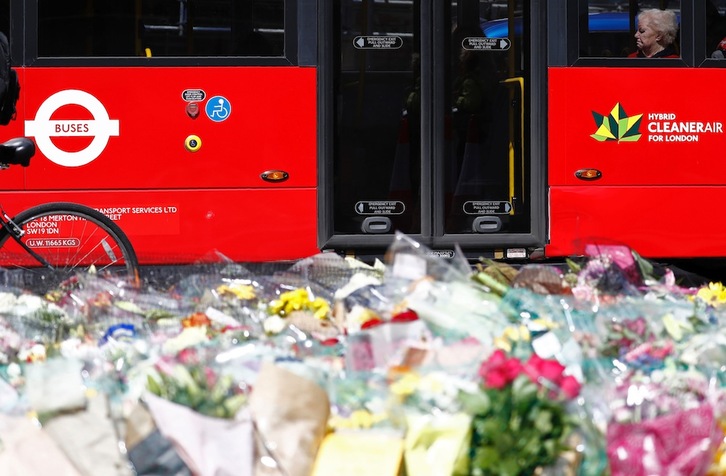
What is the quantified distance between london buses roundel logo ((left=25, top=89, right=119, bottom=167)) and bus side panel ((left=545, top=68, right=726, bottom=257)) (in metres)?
3.00

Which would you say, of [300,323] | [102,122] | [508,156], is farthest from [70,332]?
[508,156]

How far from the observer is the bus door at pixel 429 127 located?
8156 millimetres

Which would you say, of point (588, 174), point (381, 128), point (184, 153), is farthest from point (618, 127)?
point (184, 153)

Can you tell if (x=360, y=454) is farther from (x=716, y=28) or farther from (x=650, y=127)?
(x=716, y=28)

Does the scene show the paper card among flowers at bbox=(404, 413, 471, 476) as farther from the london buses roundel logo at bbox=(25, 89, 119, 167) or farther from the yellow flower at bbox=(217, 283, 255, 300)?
the london buses roundel logo at bbox=(25, 89, 119, 167)

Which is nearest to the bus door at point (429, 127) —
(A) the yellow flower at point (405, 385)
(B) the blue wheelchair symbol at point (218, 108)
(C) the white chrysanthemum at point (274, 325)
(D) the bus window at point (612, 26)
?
(D) the bus window at point (612, 26)

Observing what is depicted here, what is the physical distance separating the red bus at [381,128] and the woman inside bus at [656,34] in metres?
0.06

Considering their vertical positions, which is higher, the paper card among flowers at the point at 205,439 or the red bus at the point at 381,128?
the red bus at the point at 381,128

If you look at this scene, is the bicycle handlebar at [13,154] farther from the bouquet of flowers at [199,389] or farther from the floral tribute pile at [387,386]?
the bouquet of flowers at [199,389]

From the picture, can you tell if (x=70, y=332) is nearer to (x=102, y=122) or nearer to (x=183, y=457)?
(x=183, y=457)

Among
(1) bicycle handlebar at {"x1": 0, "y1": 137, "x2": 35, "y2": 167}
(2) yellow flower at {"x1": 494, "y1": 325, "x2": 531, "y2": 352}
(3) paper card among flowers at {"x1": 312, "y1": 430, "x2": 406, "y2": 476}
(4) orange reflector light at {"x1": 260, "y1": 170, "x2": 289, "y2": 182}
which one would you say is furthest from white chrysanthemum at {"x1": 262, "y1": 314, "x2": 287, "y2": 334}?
(4) orange reflector light at {"x1": 260, "y1": 170, "x2": 289, "y2": 182}

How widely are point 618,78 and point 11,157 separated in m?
4.04

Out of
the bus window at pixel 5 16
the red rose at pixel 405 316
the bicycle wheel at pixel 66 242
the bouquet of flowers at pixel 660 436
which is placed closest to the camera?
the bouquet of flowers at pixel 660 436

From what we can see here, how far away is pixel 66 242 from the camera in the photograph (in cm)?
730
